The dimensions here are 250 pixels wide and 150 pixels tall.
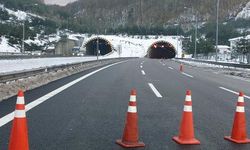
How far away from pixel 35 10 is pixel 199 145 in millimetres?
201550

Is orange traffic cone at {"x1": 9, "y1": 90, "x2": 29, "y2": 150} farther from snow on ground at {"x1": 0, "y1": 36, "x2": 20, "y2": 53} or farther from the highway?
snow on ground at {"x1": 0, "y1": 36, "x2": 20, "y2": 53}

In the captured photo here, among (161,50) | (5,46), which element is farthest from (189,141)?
(161,50)

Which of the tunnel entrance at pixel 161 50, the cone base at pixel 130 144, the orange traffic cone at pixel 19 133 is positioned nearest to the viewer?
the orange traffic cone at pixel 19 133

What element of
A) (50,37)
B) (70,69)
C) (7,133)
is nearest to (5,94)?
(7,133)

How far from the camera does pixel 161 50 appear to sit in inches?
5285

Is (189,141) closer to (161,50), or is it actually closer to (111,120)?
(111,120)

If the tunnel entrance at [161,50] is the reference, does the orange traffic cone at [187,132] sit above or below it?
below

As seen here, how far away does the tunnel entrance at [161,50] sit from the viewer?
127 meters

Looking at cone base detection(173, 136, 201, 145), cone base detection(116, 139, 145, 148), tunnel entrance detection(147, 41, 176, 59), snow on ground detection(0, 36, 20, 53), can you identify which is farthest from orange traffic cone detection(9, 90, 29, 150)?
tunnel entrance detection(147, 41, 176, 59)

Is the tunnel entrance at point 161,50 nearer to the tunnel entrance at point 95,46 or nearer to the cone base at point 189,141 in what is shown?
the tunnel entrance at point 95,46

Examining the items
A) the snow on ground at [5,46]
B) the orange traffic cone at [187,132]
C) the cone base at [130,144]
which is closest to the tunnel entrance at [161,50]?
the snow on ground at [5,46]

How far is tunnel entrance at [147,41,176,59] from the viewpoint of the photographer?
12716 cm

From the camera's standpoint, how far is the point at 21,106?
A: 5246mm

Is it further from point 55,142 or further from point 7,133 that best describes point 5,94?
point 55,142
